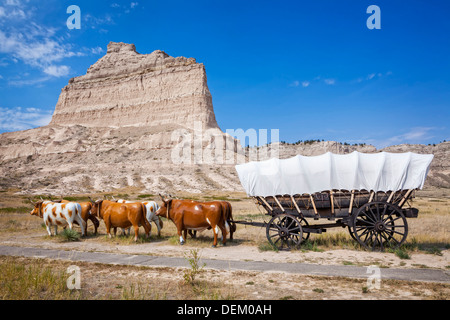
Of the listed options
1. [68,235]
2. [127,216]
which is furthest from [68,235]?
[127,216]

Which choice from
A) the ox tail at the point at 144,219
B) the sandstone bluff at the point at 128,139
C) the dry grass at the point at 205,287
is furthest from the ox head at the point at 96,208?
the sandstone bluff at the point at 128,139

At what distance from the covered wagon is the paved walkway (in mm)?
2195

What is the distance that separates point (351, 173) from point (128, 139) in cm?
7368

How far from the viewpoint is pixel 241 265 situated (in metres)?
7.72

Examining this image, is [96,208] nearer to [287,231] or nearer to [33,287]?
[33,287]

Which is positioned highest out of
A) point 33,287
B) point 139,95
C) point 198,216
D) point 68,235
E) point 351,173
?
point 139,95

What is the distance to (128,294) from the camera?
5.11 m

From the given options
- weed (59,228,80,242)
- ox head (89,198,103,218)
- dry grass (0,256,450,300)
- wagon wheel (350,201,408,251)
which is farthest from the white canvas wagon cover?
weed (59,228,80,242)

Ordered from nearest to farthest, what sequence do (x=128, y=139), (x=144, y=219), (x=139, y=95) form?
1. (x=144, y=219)
2. (x=128, y=139)
3. (x=139, y=95)

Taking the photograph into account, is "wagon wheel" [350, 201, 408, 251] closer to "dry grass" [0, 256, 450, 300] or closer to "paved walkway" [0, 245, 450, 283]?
"paved walkway" [0, 245, 450, 283]

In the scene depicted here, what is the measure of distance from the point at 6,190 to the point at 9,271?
5654 cm

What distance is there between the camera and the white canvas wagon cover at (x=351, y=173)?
29.9ft

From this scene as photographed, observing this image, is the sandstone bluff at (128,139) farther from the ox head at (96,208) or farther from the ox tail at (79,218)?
the ox tail at (79,218)

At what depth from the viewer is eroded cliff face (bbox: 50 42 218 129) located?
8356cm
